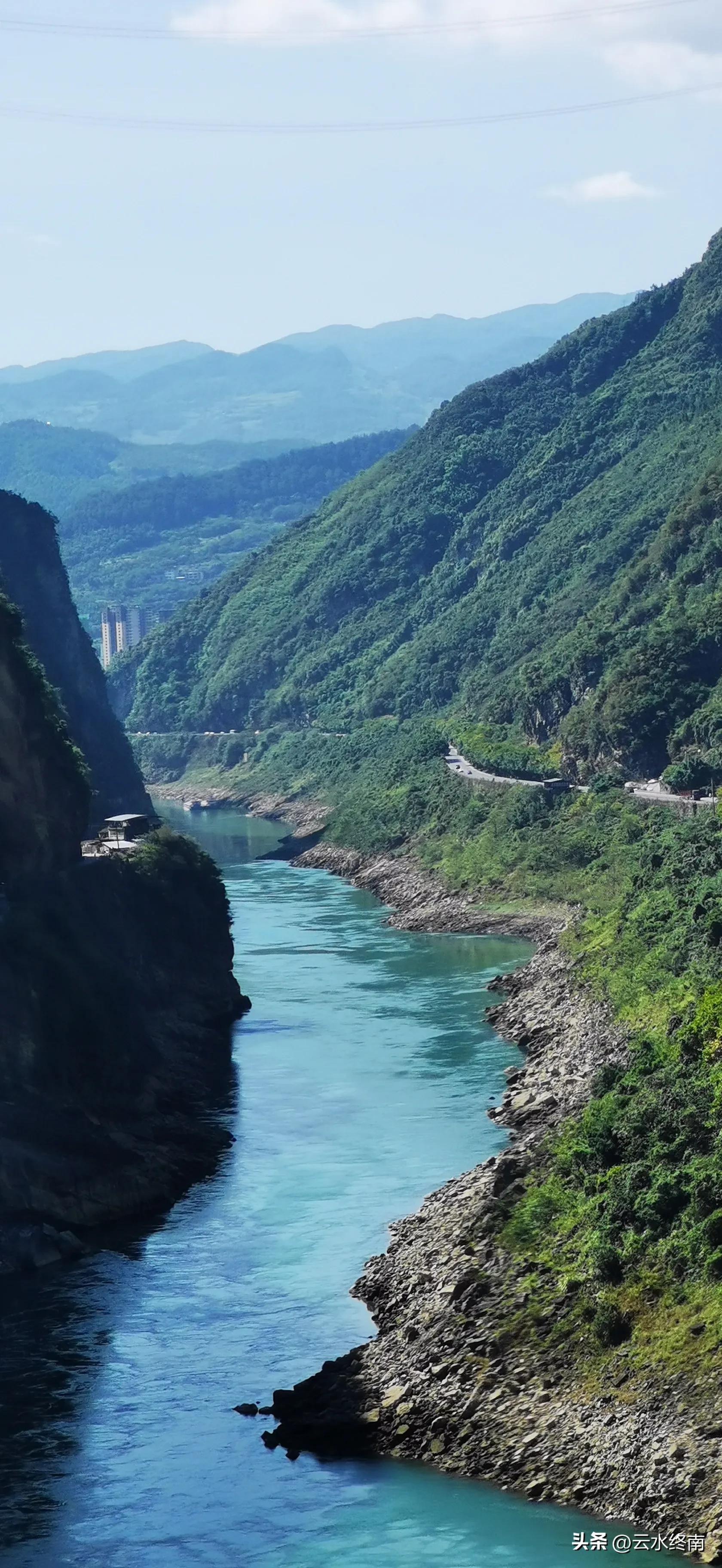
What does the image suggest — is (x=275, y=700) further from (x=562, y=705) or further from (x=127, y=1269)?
(x=127, y=1269)

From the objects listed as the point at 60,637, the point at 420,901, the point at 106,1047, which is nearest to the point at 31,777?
the point at 106,1047

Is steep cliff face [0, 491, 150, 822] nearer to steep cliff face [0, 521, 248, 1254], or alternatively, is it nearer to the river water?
steep cliff face [0, 521, 248, 1254]

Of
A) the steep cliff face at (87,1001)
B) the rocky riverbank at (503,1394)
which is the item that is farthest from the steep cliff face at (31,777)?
the rocky riverbank at (503,1394)

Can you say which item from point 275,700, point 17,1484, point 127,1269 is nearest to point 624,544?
point 275,700

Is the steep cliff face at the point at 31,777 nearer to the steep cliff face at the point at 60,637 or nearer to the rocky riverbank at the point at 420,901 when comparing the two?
the rocky riverbank at the point at 420,901

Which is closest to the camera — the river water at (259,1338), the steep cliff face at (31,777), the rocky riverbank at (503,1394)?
the rocky riverbank at (503,1394)

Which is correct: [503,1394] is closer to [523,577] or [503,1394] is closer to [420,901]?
[420,901]
